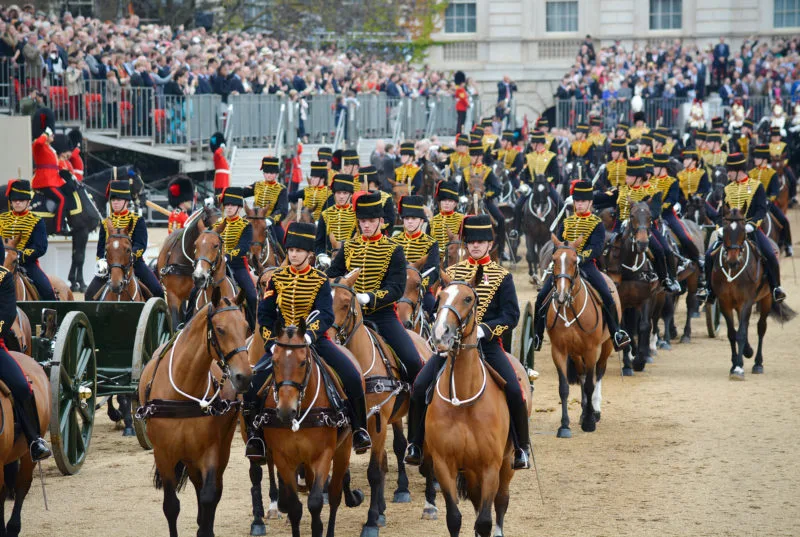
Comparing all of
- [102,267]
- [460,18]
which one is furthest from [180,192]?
[460,18]

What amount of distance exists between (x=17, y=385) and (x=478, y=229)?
3454 millimetres

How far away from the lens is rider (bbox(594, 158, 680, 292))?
707 inches

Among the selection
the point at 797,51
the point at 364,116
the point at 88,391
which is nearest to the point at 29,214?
the point at 88,391

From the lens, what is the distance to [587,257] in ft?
47.9

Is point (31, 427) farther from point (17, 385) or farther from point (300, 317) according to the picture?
point (300, 317)

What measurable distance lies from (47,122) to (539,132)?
34.0ft

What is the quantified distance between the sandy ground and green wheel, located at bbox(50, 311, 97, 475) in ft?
0.91

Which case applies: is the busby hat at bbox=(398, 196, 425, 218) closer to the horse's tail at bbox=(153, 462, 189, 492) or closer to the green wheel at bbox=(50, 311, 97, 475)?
the green wheel at bbox=(50, 311, 97, 475)

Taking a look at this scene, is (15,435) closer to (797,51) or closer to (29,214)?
(29,214)

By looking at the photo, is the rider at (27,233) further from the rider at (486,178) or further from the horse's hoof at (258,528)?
the rider at (486,178)

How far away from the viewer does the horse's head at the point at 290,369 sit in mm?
8688

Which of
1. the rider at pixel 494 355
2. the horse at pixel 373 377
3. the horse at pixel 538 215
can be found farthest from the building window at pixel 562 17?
the rider at pixel 494 355

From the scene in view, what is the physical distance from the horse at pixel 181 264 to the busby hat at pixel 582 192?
423cm

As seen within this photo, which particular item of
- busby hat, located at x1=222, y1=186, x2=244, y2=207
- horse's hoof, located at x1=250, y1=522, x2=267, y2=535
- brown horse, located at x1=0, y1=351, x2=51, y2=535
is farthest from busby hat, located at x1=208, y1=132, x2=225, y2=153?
horse's hoof, located at x1=250, y1=522, x2=267, y2=535
